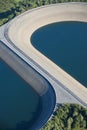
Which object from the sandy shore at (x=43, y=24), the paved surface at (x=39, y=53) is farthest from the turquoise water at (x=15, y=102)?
the sandy shore at (x=43, y=24)

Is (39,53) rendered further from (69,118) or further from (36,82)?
(69,118)

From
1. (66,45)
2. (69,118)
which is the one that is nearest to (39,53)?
(66,45)

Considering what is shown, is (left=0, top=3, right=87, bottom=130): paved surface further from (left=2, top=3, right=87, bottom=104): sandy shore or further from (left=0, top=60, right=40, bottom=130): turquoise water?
(left=0, top=60, right=40, bottom=130): turquoise water

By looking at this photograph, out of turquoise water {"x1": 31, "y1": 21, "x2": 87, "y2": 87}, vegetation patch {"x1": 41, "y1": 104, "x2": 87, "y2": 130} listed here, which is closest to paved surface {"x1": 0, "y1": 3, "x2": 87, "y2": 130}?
turquoise water {"x1": 31, "y1": 21, "x2": 87, "y2": 87}

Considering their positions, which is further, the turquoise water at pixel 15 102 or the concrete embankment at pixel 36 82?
the turquoise water at pixel 15 102

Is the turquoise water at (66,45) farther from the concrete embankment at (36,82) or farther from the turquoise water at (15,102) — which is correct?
the turquoise water at (15,102)
